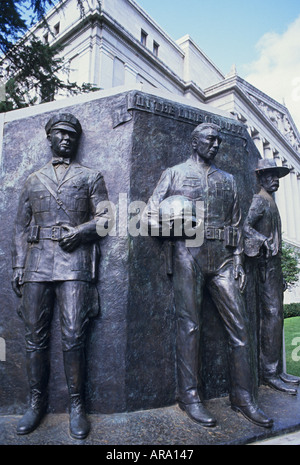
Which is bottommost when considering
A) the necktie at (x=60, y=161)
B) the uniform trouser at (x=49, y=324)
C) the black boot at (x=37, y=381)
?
the black boot at (x=37, y=381)

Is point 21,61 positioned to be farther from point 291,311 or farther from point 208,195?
point 291,311

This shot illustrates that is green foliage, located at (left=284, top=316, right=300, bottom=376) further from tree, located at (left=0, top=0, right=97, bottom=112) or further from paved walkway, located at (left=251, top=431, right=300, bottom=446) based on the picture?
tree, located at (left=0, top=0, right=97, bottom=112)

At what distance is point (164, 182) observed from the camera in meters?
3.84

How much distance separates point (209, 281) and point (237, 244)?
1.64 feet

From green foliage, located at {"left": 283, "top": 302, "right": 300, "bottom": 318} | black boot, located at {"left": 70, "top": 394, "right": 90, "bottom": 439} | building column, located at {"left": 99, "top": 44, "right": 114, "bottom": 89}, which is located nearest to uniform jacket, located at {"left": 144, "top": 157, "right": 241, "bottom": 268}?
black boot, located at {"left": 70, "top": 394, "right": 90, "bottom": 439}

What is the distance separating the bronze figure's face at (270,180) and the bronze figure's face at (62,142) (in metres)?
2.64

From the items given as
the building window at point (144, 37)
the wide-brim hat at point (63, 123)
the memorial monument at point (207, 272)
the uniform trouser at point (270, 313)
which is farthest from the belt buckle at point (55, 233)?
the building window at point (144, 37)

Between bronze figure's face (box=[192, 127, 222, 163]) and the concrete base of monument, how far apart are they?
261 cm

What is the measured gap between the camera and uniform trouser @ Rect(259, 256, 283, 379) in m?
4.68

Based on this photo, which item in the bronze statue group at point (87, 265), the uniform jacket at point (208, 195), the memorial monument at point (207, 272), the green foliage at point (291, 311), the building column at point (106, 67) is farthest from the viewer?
the building column at point (106, 67)

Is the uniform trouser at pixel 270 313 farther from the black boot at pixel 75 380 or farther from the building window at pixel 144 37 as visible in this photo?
the building window at pixel 144 37

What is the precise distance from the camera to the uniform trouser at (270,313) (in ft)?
→ 15.4

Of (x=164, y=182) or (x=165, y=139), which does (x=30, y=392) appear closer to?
(x=164, y=182)

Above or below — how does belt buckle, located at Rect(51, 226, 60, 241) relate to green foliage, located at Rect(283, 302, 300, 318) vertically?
above
